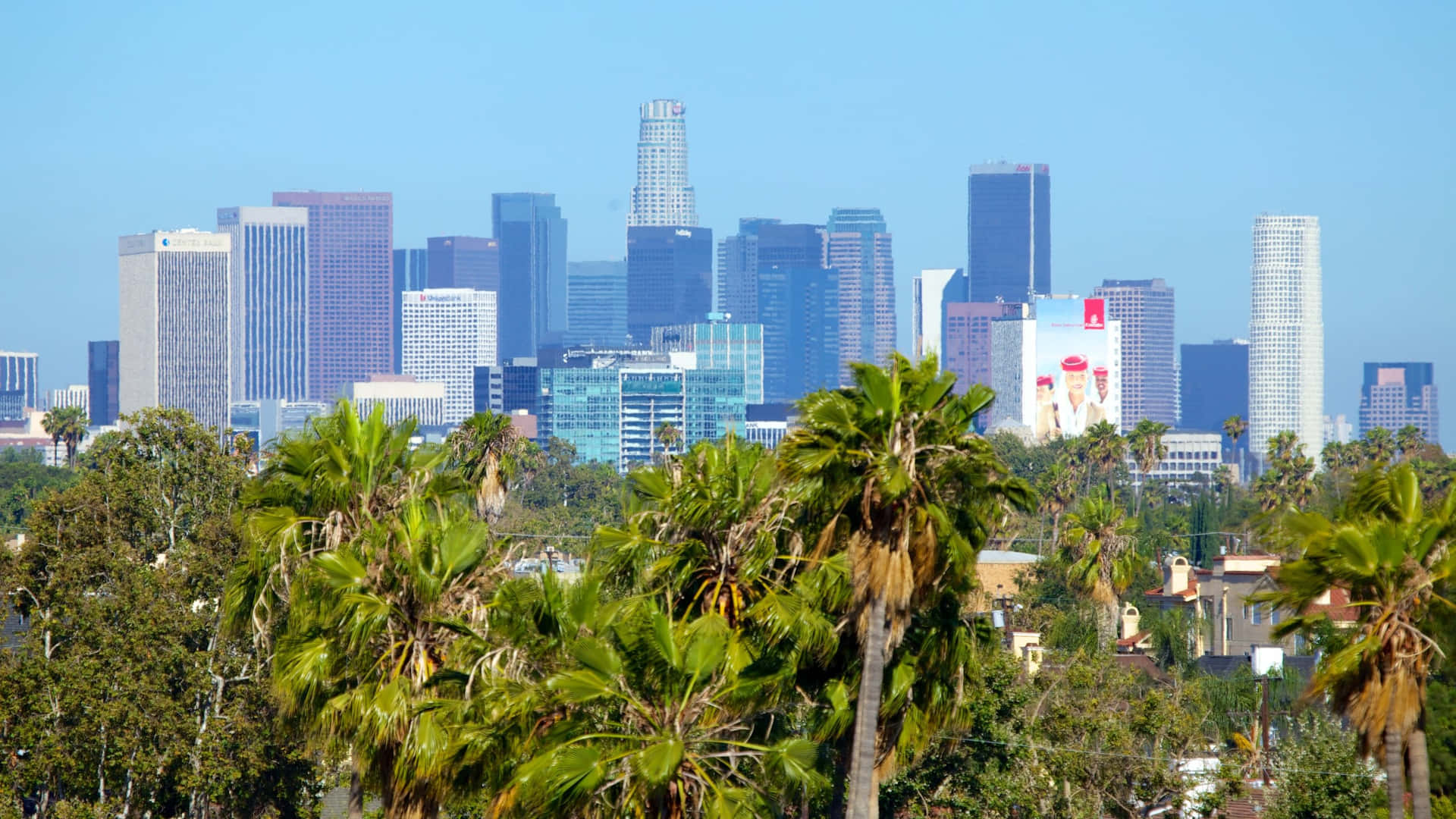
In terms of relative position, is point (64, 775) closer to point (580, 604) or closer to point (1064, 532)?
point (580, 604)

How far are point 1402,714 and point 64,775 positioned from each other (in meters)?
24.6

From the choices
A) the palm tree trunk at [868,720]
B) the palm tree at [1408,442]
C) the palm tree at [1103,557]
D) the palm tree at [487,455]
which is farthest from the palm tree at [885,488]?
the palm tree at [1408,442]

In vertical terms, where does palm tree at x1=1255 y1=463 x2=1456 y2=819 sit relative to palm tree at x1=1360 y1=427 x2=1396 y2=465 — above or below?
above

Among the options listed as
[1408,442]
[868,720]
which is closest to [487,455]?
[868,720]

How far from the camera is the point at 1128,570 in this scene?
60.9 m

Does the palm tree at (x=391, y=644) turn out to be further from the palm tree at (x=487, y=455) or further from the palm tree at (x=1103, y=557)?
the palm tree at (x=1103, y=557)

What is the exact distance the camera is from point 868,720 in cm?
2116

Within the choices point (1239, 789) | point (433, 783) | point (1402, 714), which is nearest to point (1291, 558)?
point (1402, 714)

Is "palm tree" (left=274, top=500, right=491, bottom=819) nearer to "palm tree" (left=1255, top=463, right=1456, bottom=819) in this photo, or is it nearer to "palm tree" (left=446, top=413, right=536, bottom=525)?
"palm tree" (left=1255, top=463, right=1456, bottom=819)

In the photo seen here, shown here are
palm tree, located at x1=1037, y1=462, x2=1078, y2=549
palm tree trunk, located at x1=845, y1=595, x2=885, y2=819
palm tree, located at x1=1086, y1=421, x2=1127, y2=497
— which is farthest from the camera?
palm tree, located at x1=1037, y1=462, x2=1078, y2=549

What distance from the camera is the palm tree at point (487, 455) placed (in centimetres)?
5228

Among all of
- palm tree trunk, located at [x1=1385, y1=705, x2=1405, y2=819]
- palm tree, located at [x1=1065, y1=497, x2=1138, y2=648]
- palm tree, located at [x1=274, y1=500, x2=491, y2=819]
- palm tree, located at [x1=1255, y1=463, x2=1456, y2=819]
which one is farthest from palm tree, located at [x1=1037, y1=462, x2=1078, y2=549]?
palm tree, located at [x1=274, y1=500, x2=491, y2=819]

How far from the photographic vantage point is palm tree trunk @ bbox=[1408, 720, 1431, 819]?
65.4ft

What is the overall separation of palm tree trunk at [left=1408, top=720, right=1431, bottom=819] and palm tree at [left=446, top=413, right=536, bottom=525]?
111ft
